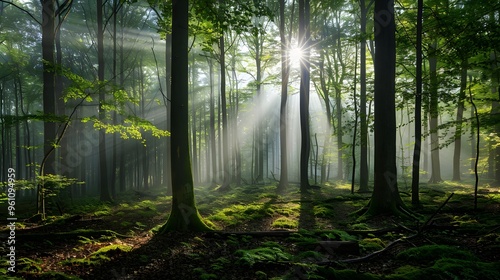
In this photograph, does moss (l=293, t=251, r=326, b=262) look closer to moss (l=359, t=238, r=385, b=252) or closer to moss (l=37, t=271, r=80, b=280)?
moss (l=359, t=238, r=385, b=252)

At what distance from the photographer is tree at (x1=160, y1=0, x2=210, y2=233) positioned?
736 cm

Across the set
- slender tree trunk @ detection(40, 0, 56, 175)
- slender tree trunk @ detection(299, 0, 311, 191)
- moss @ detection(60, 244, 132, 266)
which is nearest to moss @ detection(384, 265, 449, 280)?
moss @ detection(60, 244, 132, 266)

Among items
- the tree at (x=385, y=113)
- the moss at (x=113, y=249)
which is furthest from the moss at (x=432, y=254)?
the moss at (x=113, y=249)

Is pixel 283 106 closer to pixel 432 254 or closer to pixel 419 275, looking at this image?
pixel 432 254

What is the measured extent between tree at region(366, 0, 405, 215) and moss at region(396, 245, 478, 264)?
12.5 ft

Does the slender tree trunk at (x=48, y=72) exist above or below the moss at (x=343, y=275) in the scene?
above

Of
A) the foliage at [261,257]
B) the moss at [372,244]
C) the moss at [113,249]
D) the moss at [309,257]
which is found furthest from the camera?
the moss at [372,244]

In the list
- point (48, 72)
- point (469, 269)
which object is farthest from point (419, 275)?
point (48, 72)

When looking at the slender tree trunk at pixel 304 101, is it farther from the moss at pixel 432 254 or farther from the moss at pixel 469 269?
the moss at pixel 469 269

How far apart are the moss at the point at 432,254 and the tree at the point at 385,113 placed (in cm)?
382

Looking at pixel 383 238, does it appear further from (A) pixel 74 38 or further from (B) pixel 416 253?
(A) pixel 74 38

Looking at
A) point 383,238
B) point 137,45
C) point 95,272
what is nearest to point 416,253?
point 383,238

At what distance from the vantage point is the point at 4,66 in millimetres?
21797

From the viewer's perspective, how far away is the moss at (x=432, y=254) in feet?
15.6
